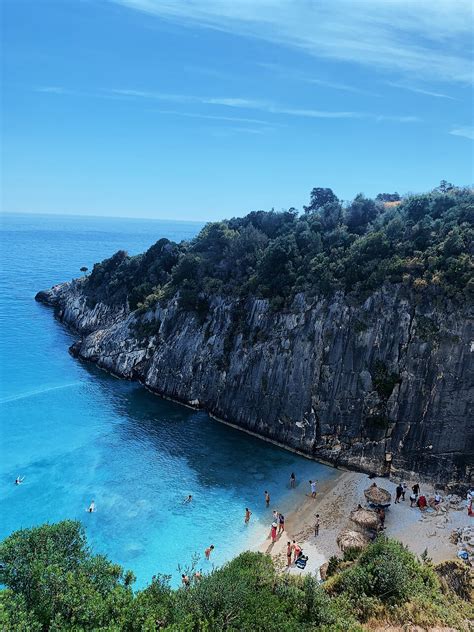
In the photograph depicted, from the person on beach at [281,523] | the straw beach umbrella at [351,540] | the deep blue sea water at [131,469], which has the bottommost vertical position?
the deep blue sea water at [131,469]

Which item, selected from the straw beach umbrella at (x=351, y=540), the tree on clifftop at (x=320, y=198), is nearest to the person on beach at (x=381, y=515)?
the straw beach umbrella at (x=351, y=540)

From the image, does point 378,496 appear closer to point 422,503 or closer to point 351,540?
point 422,503

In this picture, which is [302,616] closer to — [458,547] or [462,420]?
[458,547]

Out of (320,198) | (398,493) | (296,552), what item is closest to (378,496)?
(398,493)

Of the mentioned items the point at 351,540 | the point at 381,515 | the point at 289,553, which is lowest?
the point at 289,553

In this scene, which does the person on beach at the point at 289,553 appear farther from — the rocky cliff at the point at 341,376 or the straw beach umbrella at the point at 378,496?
the rocky cliff at the point at 341,376

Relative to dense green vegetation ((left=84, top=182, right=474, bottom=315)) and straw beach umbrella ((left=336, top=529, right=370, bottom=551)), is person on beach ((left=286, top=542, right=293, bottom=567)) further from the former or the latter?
dense green vegetation ((left=84, top=182, right=474, bottom=315))
